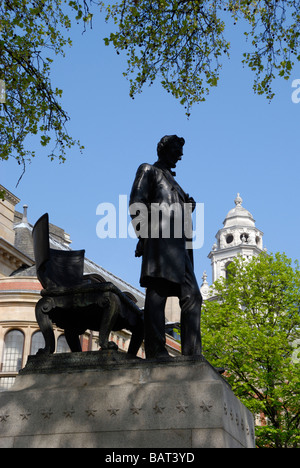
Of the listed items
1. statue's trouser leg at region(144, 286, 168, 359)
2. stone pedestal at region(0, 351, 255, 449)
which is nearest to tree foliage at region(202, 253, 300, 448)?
statue's trouser leg at region(144, 286, 168, 359)

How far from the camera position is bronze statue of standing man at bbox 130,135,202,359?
7010 millimetres

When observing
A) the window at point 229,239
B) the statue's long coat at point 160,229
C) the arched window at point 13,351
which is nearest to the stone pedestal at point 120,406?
the statue's long coat at point 160,229

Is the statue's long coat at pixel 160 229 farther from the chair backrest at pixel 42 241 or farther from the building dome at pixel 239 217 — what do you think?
the building dome at pixel 239 217

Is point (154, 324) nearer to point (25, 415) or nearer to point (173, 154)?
point (25, 415)

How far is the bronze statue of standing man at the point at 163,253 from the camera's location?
7.01 m

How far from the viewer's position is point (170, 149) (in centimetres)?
787

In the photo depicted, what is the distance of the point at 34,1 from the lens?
1258 cm

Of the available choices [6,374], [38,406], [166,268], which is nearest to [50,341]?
[38,406]

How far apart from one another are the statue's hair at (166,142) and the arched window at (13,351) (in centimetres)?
2768

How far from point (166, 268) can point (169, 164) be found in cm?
155

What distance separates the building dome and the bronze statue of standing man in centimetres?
7538

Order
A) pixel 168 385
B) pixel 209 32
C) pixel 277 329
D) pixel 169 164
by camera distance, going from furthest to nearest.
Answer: pixel 277 329 → pixel 209 32 → pixel 169 164 → pixel 168 385

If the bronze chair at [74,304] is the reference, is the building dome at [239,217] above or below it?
above
